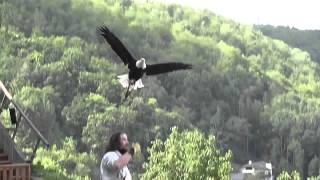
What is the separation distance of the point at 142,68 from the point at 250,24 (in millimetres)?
25976

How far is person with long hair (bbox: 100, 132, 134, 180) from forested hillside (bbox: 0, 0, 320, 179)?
14.7 meters

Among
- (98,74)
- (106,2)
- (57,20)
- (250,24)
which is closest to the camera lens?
(98,74)

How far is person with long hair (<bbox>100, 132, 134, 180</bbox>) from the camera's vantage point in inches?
92.4

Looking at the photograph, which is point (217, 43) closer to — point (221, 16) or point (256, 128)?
point (221, 16)

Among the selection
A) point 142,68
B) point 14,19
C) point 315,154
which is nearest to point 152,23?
point 14,19

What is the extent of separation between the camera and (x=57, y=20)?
2312 cm

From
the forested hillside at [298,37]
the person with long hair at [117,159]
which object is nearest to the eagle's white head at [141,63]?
the person with long hair at [117,159]

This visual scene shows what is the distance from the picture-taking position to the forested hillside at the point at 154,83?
19562mm

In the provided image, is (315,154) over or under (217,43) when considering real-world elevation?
under

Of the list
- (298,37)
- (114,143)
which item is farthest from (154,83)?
(114,143)

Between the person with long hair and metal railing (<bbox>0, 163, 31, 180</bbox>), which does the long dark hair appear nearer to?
the person with long hair

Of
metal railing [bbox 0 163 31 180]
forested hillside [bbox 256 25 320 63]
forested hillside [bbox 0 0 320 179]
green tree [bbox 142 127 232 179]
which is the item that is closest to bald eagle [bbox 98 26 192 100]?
metal railing [bbox 0 163 31 180]

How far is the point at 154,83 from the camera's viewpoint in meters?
22.0

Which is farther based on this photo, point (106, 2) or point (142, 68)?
point (106, 2)
